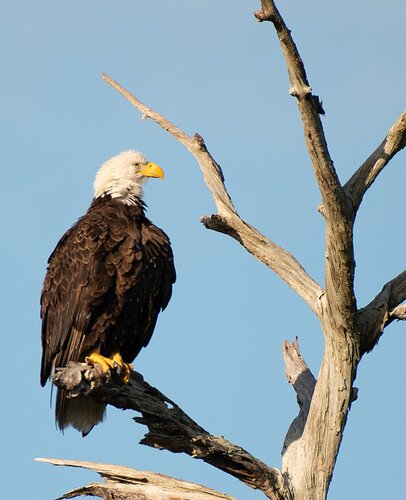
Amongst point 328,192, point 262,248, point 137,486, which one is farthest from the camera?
point 262,248

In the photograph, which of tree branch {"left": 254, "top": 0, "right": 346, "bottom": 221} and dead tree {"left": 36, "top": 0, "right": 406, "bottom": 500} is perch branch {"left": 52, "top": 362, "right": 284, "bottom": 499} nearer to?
dead tree {"left": 36, "top": 0, "right": 406, "bottom": 500}

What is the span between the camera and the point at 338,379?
564 centimetres

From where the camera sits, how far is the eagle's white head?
303 inches

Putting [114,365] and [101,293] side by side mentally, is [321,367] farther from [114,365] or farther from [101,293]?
[101,293]

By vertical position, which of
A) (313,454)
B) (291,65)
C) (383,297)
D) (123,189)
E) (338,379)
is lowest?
(313,454)

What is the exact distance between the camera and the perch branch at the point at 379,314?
5.62m

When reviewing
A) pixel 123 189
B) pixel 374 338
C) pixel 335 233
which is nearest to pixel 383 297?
pixel 374 338

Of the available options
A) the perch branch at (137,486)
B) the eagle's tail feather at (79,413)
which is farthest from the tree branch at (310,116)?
the eagle's tail feather at (79,413)

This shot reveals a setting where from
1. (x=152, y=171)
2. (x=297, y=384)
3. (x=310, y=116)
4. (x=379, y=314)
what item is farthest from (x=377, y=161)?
(x=152, y=171)

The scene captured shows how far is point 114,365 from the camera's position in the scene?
6418mm

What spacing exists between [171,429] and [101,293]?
1.36 meters

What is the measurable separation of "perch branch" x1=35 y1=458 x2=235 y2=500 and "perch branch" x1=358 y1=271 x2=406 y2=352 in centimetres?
136

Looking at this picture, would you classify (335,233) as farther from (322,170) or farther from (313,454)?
(313,454)

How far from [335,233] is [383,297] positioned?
0.75 m
